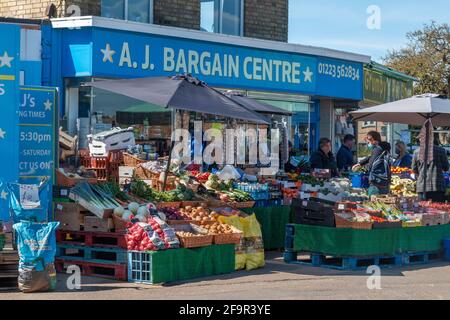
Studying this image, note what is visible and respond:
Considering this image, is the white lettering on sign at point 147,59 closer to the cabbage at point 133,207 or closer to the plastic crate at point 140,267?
the cabbage at point 133,207

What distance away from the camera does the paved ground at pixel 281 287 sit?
996 cm

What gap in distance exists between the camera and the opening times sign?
39.2 feet

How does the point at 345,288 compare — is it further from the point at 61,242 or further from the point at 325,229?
the point at 61,242

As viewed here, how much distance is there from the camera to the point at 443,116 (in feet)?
55.9

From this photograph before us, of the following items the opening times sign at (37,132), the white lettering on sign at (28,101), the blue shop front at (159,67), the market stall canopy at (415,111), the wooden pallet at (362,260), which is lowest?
the wooden pallet at (362,260)

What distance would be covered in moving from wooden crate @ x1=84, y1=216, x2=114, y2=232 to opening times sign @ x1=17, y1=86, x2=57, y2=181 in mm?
1005

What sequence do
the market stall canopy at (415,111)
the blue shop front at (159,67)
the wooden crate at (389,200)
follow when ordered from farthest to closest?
the blue shop front at (159,67) → the market stall canopy at (415,111) → the wooden crate at (389,200)

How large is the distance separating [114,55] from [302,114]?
7271 mm

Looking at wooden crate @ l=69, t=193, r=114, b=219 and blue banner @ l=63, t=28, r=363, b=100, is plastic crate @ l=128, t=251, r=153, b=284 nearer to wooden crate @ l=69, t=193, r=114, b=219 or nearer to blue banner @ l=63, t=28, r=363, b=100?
wooden crate @ l=69, t=193, r=114, b=219

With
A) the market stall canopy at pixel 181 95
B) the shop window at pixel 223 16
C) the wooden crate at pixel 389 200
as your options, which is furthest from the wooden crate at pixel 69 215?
the shop window at pixel 223 16

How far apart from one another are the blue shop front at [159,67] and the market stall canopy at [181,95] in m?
2.37

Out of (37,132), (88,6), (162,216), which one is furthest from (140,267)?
(88,6)

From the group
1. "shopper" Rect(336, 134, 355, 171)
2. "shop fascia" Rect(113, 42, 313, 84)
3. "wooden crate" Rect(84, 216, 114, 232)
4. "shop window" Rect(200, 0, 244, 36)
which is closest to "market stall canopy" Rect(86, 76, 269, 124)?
"wooden crate" Rect(84, 216, 114, 232)

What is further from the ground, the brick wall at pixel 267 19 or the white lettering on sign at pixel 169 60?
the brick wall at pixel 267 19
